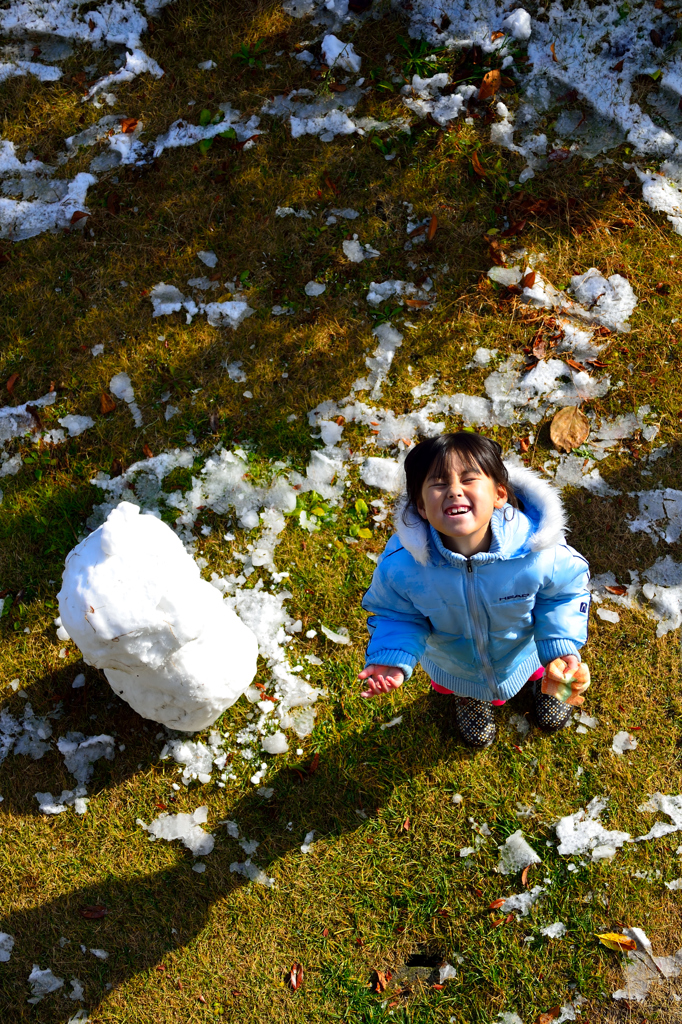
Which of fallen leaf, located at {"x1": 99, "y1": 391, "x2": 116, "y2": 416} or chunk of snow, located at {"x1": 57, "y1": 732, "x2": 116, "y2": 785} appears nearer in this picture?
chunk of snow, located at {"x1": 57, "y1": 732, "x2": 116, "y2": 785}

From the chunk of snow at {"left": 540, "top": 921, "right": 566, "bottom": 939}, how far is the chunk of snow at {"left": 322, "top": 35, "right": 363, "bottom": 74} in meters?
4.24

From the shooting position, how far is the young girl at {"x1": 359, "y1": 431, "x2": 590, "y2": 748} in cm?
215

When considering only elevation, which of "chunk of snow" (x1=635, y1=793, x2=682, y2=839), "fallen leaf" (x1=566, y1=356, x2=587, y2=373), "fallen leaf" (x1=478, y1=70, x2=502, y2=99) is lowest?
"chunk of snow" (x1=635, y1=793, x2=682, y2=839)

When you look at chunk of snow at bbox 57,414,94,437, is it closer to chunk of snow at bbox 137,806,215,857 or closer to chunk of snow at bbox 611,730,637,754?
chunk of snow at bbox 137,806,215,857

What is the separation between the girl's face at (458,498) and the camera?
2.10 meters

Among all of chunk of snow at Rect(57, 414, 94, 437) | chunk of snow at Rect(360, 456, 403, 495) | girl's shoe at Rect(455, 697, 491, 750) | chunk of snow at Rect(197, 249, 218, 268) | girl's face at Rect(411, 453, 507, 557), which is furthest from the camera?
chunk of snow at Rect(197, 249, 218, 268)

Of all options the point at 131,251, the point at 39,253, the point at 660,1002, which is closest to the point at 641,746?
the point at 660,1002

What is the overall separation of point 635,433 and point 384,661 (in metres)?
1.87

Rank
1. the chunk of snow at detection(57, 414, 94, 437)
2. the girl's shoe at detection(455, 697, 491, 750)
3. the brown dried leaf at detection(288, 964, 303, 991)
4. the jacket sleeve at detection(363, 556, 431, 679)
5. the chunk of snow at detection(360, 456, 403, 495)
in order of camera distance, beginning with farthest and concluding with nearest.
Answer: the chunk of snow at detection(57, 414, 94, 437)
the chunk of snow at detection(360, 456, 403, 495)
the girl's shoe at detection(455, 697, 491, 750)
the brown dried leaf at detection(288, 964, 303, 991)
the jacket sleeve at detection(363, 556, 431, 679)

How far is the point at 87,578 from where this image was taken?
2.27m

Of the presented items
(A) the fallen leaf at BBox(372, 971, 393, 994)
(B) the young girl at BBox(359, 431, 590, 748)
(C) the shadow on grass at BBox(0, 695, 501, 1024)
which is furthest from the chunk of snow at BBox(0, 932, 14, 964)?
(B) the young girl at BBox(359, 431, 590, 748)

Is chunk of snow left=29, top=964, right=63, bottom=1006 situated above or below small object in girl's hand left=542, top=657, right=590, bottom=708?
below

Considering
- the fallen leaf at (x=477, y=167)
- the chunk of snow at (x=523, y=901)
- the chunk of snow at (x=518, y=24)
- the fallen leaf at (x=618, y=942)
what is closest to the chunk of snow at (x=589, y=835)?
the chunk of snow at (x=523, y=901)

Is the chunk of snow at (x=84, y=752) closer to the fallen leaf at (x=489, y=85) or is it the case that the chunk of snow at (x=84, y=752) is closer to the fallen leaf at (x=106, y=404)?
the fallen leaf at (x=106, y=404)
